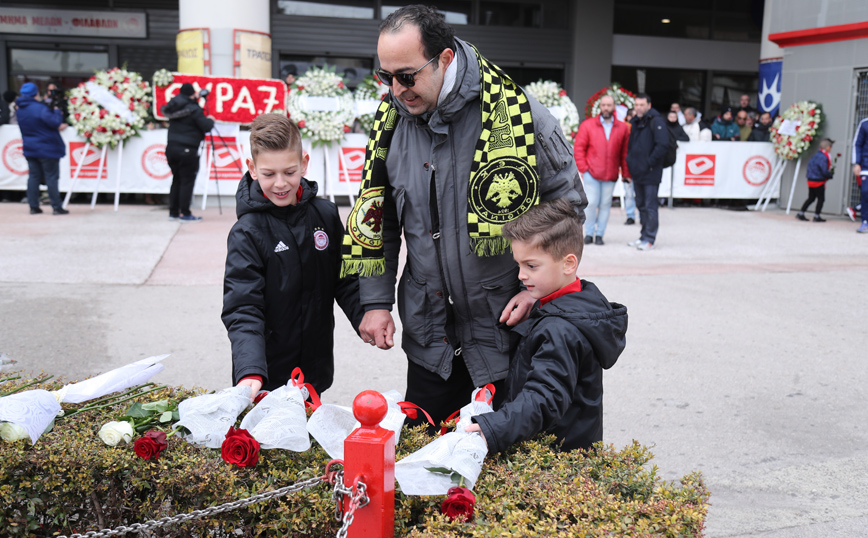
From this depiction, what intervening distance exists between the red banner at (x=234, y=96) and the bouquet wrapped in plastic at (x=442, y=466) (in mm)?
11591

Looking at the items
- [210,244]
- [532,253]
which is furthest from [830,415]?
[210,244]

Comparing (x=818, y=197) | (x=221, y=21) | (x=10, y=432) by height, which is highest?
(x=221, y=21)

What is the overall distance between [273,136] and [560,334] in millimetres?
1252

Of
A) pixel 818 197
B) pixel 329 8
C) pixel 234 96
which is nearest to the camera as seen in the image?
pixel 234 96

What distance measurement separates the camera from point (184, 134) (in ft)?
36.7

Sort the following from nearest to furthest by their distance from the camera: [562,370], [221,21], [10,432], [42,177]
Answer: [10,432]
[562,370]
[42,177]
[221,21]

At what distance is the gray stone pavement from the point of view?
376 cm

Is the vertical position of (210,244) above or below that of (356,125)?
below

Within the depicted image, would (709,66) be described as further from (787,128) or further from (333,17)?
(333,17)

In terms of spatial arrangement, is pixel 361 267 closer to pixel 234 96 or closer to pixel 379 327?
pixel 379 327

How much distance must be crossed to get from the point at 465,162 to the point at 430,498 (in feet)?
3.85

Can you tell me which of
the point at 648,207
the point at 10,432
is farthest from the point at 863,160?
the point at 10,432

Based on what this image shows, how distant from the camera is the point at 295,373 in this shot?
226cm

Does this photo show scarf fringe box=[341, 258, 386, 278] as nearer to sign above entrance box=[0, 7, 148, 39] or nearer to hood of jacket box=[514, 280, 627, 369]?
hood of jacket box=[514, 280, 627, 369]
